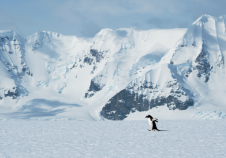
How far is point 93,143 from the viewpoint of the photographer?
27406 mm

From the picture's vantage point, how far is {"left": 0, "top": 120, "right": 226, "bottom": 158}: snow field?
917 inches

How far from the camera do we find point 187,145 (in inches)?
1009

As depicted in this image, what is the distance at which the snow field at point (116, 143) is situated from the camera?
2328 cm

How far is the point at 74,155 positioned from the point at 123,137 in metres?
7.84

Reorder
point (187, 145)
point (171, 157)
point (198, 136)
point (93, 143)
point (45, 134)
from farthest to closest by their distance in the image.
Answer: point (45, 134), point (198, 136), point (93, 143), point (187, 145), point (171, 157)

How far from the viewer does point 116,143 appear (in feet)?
89.0

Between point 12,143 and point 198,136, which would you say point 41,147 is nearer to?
point 12,143

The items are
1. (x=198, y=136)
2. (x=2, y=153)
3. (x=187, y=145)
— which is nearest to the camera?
(x=2, y=153)

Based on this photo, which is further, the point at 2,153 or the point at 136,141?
the point at 136,141

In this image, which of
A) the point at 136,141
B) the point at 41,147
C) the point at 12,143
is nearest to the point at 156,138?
the point at 136,141

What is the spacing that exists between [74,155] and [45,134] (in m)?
10.8

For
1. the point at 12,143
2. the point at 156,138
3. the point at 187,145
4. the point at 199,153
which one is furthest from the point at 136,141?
the point at 12,143

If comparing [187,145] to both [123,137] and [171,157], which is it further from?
[123,137]

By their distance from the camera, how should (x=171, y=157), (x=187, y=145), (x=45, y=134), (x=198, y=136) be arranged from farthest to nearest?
(x=45, y=134)
(x=198, y=136)
(x=187, y=145)
(x=171, y=157)
